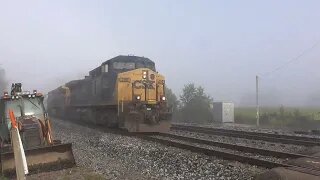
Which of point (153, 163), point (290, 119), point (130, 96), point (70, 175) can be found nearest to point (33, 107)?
point (70, 175)

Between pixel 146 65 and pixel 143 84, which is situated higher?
pixel 146 65

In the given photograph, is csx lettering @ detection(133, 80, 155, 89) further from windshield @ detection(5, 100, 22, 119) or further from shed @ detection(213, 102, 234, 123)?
shed @ detection(213, 102, 234, 123)

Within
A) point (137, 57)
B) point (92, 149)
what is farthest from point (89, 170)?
point (137, 57)

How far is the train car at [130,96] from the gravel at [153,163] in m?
4.65

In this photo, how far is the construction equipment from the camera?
10594 millimetres

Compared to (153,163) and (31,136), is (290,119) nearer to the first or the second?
(153,163)

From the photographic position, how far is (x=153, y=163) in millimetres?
11953

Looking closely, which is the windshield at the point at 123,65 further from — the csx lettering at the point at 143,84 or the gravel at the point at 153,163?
the gravel at the point at 153,163

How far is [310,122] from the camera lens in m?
34.1

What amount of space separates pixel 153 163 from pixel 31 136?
3307mm

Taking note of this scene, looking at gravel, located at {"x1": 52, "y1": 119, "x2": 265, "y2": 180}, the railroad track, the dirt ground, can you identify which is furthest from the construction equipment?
the railroad track

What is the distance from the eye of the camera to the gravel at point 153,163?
33.0ft

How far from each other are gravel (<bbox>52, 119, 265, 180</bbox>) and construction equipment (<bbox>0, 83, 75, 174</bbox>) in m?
0.90

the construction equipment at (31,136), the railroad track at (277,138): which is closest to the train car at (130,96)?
the railroad track at (277,138)
